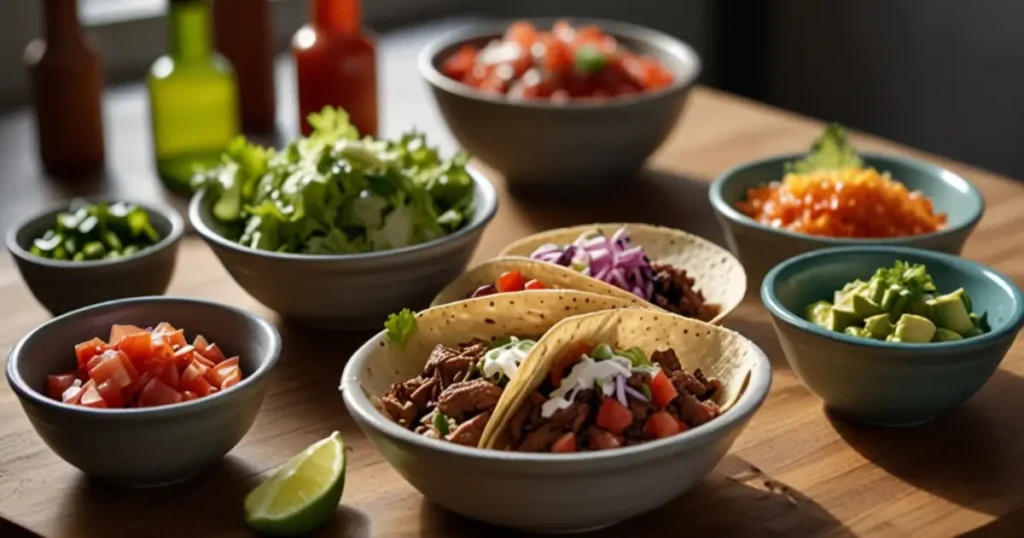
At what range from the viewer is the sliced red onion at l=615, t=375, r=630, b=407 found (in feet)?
5.49

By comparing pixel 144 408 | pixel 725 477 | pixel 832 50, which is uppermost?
pixel 144 408

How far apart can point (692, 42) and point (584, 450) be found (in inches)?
154

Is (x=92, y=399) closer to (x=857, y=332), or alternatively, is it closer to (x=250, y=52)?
(x=857, y=332)

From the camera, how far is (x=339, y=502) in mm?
1752

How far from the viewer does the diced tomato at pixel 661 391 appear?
1.70 metres

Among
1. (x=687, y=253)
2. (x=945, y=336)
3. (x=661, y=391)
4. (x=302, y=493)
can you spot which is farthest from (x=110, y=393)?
(x=945, y=336)

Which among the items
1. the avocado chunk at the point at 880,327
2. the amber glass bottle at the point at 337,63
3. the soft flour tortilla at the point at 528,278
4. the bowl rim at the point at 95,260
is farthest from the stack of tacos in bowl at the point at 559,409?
the amber glass bottle at the point at 337,63

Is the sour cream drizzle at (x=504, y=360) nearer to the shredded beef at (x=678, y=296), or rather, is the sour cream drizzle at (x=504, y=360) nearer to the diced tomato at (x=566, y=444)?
the diced tomato at (x=566, y=444)

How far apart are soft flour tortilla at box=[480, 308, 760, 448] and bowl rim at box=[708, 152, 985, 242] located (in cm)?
44

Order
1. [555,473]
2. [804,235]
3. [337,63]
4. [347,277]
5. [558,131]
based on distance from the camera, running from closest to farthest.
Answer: [555,473]
[347,277]
[804,235]
[558,131]
[337,63]

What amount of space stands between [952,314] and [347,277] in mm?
817

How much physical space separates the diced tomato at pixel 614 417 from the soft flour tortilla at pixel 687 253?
0.52 m

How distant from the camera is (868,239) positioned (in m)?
2.26

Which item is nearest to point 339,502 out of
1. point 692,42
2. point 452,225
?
point 452,225
